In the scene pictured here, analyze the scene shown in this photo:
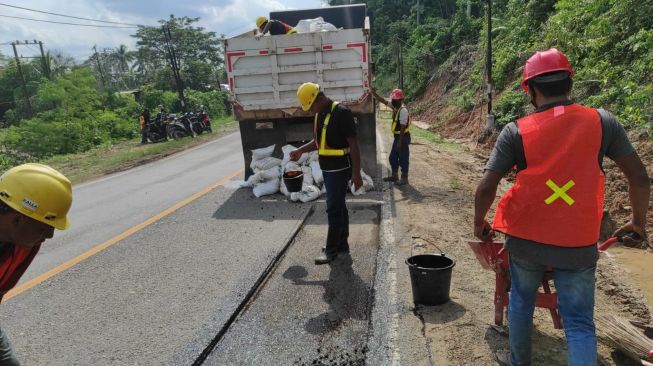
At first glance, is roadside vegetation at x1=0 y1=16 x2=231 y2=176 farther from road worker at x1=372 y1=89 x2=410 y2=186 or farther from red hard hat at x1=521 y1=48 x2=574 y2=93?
red hard hat at x1=521 y1=48 x2=574 y2=93

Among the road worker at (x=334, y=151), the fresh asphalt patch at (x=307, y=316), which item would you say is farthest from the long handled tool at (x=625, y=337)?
the road worker at (x=334, y=151)

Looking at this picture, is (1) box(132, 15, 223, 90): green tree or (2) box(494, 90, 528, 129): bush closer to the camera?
(2) box(494, 90, 528, 129): bush

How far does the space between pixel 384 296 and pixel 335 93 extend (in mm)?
4517

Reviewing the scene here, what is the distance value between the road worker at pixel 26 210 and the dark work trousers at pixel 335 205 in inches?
121

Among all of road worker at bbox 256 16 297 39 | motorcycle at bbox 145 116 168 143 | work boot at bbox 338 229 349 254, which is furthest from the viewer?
motorcycle at bbox 145 116 168 143

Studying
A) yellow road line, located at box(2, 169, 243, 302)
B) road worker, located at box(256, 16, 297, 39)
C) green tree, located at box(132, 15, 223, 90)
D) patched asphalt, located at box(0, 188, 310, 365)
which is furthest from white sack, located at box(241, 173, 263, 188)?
green tree, located at box(132, 15, 223, 90)

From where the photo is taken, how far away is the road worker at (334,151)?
4.69m

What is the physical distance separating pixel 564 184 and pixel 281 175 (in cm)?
609

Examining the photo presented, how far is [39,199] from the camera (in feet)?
6.17

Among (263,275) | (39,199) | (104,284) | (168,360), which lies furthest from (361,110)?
(39,199)

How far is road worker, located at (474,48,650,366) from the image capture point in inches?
86.4

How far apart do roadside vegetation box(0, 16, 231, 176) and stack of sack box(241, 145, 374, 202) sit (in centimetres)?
682

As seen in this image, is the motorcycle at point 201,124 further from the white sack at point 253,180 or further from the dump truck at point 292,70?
the dump truck at point 292,70

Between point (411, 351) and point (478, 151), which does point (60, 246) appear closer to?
point (411, 351)
